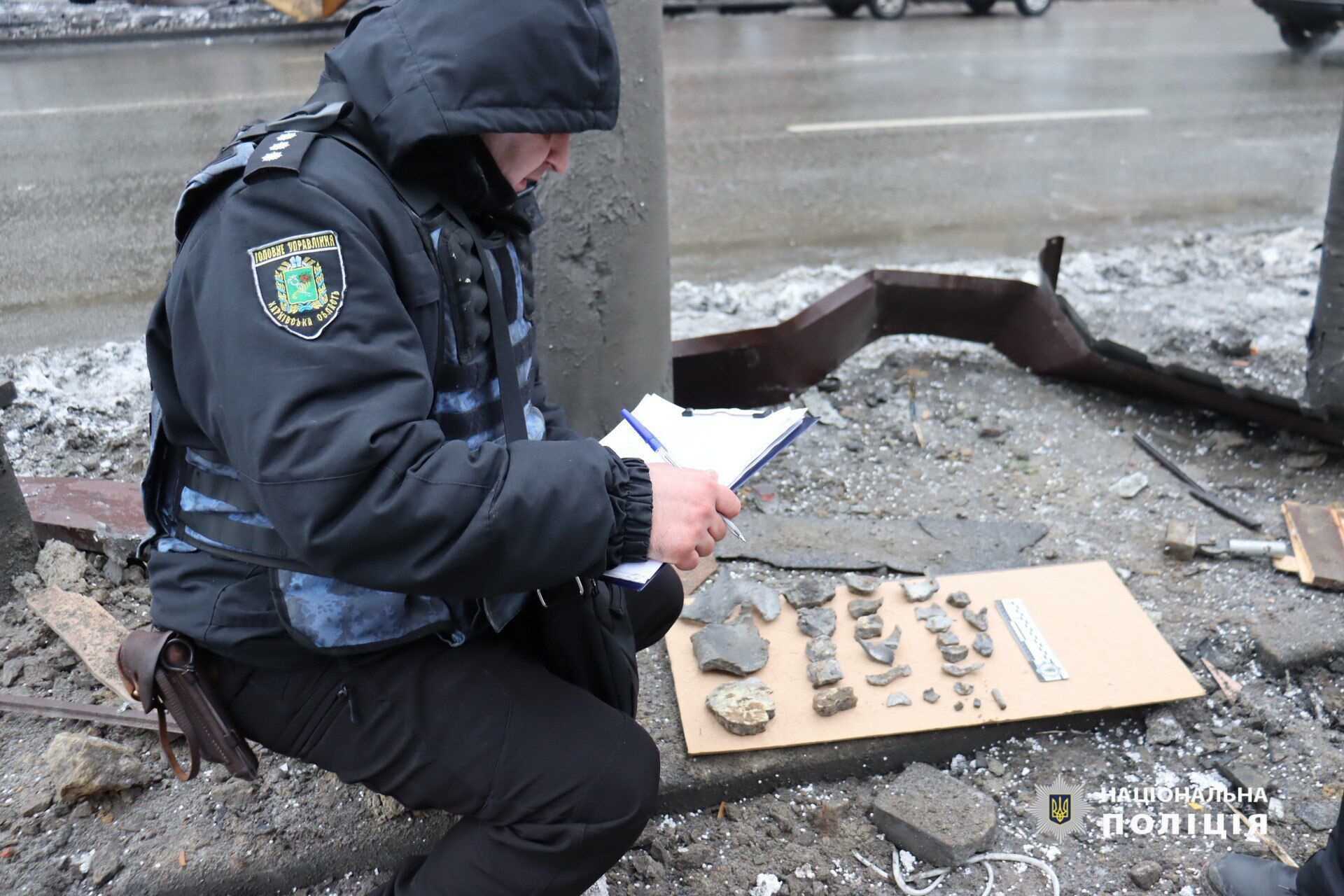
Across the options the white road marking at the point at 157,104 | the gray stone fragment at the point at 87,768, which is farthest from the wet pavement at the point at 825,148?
the gray stone fragment at the point at 87,768

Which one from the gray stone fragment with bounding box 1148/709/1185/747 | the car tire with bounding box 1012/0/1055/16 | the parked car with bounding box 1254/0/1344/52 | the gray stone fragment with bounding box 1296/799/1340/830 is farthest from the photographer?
the car tire with bounding box 1012/0/1055/16

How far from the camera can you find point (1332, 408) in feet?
11.3

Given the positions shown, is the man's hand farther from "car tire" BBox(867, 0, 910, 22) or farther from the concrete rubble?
"car tire" BBox(867, 0, 910, 22)

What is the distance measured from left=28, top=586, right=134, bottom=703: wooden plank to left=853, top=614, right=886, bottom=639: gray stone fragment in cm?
180

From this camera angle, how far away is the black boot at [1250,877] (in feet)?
6.76

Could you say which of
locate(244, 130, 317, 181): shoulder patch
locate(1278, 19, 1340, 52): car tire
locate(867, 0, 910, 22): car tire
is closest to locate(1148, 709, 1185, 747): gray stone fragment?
locate(244, 130, 317, 181): shoulder patch

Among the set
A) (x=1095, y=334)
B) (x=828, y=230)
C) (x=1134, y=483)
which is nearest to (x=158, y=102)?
(x=828, y=230)

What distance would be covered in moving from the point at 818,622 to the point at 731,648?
0.87 feet

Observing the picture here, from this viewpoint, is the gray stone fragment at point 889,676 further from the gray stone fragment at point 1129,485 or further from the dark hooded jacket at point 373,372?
the gray stone fragment at point 1129,485

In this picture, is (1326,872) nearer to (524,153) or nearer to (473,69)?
(524,153)

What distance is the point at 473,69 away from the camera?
151cm

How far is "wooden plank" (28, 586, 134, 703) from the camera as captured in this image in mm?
2561

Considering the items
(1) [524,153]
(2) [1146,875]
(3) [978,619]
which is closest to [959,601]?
(3) [978,619]

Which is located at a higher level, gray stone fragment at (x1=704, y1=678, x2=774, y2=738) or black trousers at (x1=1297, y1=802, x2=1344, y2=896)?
black trousers at (x1=1297, y1=802, x2=1344, y2=896)
